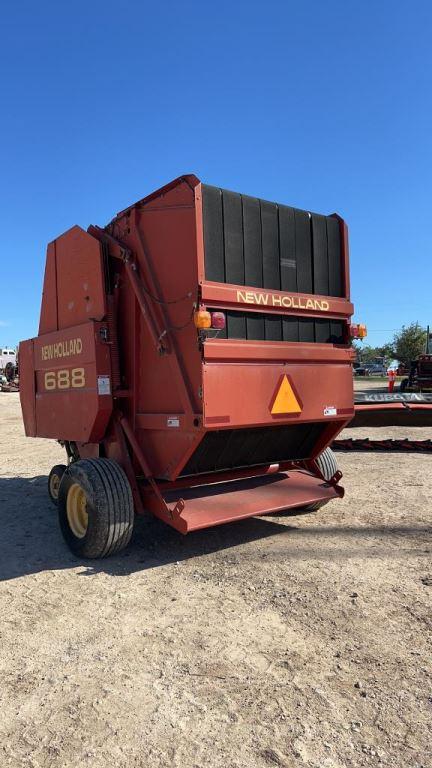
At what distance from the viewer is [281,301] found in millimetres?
4969


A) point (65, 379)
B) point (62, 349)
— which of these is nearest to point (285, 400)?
Result: point (65, 379)

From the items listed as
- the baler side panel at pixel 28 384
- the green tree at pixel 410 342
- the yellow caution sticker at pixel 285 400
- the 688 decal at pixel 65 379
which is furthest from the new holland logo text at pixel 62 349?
the green tree at pixel 410 342

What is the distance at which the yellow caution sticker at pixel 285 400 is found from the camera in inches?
190

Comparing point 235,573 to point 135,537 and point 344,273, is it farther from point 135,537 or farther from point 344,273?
point 344,273

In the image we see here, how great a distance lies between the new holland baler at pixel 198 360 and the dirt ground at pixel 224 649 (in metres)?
0.45

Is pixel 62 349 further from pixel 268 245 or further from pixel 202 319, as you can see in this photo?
pixel 268 245

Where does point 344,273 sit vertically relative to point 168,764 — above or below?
above

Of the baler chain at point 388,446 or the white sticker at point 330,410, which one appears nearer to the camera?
the white sticker at point 330,410

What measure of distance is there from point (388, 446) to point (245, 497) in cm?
577

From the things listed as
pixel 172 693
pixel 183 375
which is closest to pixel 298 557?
pixel 183 375

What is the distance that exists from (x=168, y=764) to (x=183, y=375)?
2764 millimetres

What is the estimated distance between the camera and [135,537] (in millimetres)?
5473

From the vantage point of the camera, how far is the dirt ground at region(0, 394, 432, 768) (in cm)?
238

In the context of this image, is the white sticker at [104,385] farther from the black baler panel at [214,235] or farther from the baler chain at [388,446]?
the baler chain at [388,446]
